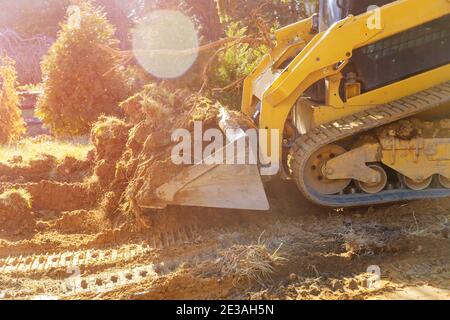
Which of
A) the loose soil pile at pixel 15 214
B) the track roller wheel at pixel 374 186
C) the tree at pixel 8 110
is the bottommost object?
the loose soil pile at pixel 15 214

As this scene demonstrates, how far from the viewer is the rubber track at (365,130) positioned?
17.9 ft

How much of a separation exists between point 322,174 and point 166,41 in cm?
545

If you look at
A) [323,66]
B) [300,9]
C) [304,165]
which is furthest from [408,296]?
[300,9]

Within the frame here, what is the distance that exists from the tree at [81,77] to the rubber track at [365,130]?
575 cm

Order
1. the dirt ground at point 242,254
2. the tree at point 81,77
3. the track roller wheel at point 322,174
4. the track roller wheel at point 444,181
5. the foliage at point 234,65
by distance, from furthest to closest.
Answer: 1. the tree at point 81,77
2. the foliage at point 234,65
3. the track roller wheel at point 444,181
4. the track roller wheel at point 322,174
5. the dirt ground at point 242,254

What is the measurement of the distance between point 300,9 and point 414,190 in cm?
887

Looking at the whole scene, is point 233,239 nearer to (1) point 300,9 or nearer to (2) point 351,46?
(2) point 351,46

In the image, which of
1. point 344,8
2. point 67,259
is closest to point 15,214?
point 67,259

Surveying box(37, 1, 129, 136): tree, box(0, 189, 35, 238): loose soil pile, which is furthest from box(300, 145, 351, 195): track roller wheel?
box(37, 1, 129, 136): tree

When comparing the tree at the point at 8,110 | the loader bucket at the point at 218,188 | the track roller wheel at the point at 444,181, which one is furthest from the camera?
the tree at the point at 8,110

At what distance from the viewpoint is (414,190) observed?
228 inches

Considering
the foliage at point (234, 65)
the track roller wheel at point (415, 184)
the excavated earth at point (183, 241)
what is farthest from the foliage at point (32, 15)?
the track roller wheel at point (415, 184)
